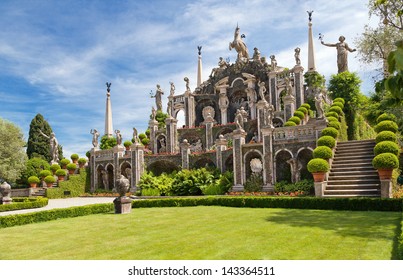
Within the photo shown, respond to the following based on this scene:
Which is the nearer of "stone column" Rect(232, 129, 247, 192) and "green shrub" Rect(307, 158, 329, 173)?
"green shrub" Rect(307, 158, 329, 173)

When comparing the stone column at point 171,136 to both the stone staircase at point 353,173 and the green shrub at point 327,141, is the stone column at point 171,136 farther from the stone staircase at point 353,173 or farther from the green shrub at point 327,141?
the green shrub at point 327,141

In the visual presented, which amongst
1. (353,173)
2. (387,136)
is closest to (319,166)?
(353,173)

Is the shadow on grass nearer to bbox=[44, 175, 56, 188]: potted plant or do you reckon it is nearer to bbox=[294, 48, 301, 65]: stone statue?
bbox=[294, 48, 301, 65]: stone statue

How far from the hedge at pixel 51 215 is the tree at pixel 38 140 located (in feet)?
105

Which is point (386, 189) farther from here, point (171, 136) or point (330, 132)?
point (171, 136)

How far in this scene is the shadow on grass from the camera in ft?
32.0

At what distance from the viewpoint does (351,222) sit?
11867mm

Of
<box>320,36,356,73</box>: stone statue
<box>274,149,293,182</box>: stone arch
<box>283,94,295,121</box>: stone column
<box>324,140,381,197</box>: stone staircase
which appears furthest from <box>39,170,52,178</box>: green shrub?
<box>320,36,356,73</box>: stone statue

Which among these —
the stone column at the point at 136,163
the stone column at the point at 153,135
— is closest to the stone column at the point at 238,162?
the stone column at the point at 136,163

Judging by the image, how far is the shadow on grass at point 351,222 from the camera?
9.76m

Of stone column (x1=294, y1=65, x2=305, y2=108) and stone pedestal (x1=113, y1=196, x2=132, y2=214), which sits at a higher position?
stone column (x1=294, y1=65, x2=305, y2=108)

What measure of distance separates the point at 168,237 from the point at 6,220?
29.9 ft

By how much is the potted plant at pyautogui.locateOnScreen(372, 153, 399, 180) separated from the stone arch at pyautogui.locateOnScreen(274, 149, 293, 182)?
26.2ft

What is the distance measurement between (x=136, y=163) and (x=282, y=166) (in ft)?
46.5
